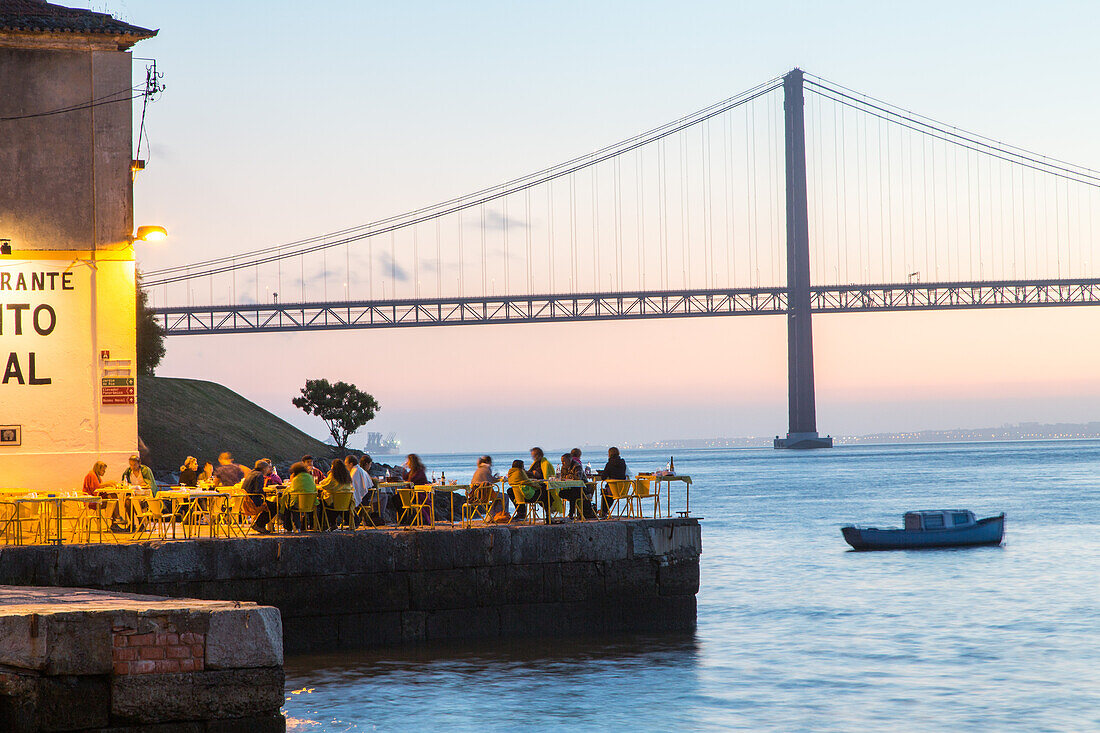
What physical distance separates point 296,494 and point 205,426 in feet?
132

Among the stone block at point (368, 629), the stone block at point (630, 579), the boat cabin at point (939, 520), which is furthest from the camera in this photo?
the boat cabin at point (939, 520)

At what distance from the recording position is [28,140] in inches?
615

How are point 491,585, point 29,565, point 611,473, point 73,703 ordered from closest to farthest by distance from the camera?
point 73,703 → point 29,565 → point 491,585 → point 611,473

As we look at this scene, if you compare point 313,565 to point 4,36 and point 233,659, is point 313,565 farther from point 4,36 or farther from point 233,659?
point 4,36

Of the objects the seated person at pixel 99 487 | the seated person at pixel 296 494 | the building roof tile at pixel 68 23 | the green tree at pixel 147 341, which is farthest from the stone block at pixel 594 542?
the green tree at pixel 147 341

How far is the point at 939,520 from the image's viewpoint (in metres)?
30.8

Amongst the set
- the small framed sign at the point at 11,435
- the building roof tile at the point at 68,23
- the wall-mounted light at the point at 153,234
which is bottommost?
the small framed sign at the point at 11,435

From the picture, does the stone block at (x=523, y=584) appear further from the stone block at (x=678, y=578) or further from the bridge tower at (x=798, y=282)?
the bridge tower at (x=798, y=282)

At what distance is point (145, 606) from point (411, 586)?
220 inches

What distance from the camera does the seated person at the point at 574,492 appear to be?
48.3ft

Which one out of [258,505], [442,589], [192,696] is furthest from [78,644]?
[258,505]

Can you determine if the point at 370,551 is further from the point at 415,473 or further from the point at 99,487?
the point at 99,487

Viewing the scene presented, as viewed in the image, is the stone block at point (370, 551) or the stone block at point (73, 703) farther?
the stone block at point (370, 551)

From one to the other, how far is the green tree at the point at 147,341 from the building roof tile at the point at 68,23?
120 feet
